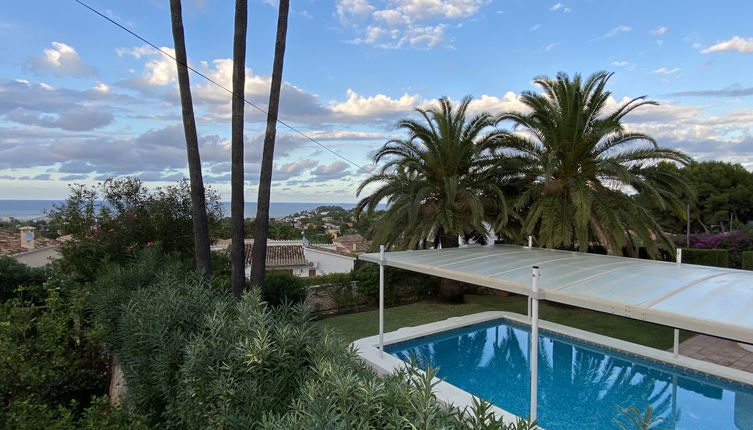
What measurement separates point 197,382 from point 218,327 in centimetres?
48

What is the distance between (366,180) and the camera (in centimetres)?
1368

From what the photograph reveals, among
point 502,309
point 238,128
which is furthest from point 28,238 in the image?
point 502,309

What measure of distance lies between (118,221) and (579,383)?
11.2 metres

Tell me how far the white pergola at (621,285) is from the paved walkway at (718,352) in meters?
1.17

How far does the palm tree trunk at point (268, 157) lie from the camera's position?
8.42 metres

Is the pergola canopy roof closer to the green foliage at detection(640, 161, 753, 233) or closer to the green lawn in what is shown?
the green lawn

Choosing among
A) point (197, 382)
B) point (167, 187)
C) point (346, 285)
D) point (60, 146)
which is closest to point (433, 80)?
point (346, 285)

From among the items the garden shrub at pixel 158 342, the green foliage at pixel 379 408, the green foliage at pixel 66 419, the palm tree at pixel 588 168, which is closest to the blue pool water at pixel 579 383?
the palm tree at pixel 588 168

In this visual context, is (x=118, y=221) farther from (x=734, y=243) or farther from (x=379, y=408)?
(x=734, y=243)

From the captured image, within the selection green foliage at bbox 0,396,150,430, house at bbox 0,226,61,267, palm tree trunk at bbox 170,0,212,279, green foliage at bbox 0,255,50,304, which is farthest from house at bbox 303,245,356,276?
green foliage at bbox 0,396,150,430

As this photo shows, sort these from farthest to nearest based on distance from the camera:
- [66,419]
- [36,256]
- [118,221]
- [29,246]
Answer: [36,256] < [29,246] < [118,221] < [66,419]

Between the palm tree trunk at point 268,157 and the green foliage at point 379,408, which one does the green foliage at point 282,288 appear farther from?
the green foliage at point 379,408

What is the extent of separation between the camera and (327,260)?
34.9 m

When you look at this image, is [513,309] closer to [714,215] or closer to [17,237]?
[17,237]
